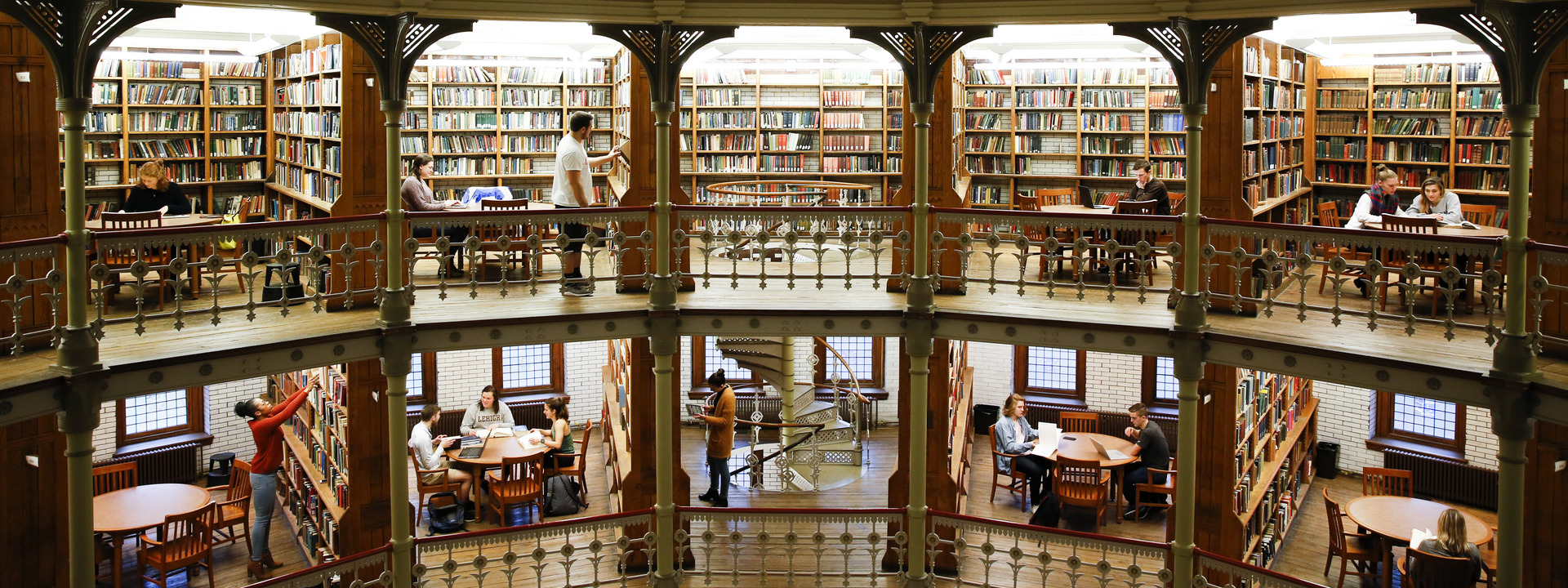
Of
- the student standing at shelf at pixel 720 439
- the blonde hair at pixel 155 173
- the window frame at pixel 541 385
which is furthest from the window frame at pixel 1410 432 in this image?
the blonde hair at pixel 155 173

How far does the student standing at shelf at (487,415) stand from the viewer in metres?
13.0

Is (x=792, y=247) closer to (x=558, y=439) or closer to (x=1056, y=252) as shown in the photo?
(x=1056, y=252)

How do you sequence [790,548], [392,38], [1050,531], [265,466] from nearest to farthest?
[392,38] < [1050,531] < [790,548] < [265,466]

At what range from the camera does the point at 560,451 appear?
12531 millimetres

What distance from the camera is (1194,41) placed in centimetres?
831

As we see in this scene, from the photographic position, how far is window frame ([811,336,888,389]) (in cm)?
1527

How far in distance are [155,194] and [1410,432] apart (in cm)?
1297

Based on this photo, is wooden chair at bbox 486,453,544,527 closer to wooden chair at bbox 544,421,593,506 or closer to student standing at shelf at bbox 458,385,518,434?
wooden chair at bbox 544,421,593,506

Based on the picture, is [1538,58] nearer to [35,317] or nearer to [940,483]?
[940,483]

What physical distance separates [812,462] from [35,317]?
24.2 feet

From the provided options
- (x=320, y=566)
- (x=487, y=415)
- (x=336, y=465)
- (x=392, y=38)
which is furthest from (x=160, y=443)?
(x=392, y=38)

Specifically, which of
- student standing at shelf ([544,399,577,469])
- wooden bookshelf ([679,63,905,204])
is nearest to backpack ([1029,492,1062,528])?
wooden bookshelf ([679,63,905,204])

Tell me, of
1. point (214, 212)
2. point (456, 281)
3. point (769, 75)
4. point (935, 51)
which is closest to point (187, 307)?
point (456, 281)

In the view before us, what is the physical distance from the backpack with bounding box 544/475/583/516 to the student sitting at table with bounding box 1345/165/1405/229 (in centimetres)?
767
